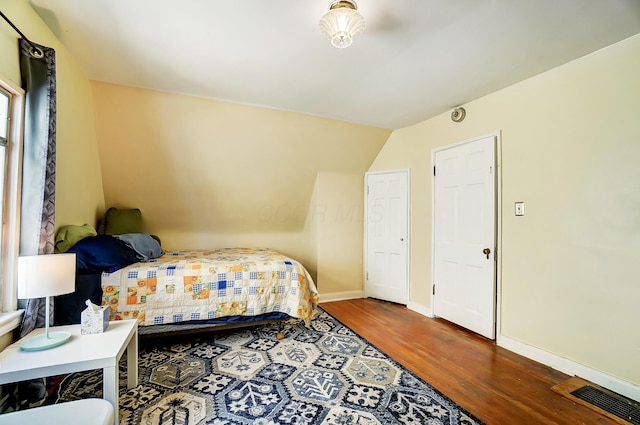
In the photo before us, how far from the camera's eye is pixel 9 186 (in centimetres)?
171

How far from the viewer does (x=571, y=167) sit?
2258 mm

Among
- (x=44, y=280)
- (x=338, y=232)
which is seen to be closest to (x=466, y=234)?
(x=338, y=232)

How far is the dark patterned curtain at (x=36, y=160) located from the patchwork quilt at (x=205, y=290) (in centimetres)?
56

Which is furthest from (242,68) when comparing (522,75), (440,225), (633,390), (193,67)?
(633,390)

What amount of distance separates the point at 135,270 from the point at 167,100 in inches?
66.4

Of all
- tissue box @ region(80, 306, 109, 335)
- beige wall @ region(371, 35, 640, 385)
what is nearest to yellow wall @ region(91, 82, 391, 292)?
beige wall @ region(371, 35, 640, 385)

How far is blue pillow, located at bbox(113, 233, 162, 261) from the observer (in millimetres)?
2686

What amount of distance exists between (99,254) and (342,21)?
94.5 inches

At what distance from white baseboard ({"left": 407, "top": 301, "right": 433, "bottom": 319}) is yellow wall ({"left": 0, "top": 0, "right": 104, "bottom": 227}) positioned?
12.2ft

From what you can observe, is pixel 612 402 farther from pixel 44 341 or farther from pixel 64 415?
pixel 44 341

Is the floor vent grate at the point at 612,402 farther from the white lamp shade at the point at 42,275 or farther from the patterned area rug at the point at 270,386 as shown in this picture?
the white lamp shade at the point at 42,275

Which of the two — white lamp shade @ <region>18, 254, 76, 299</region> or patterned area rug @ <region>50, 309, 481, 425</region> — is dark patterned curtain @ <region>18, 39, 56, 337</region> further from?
patterned area rug @ <region>50, 309, 481, 425</region>

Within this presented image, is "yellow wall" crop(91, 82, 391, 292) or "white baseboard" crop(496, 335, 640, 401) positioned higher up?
"yellow wall" crop(91, 82, 391, 292)

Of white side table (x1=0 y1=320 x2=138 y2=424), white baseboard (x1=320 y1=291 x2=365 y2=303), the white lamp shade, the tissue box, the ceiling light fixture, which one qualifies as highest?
the ceiling light fixture
